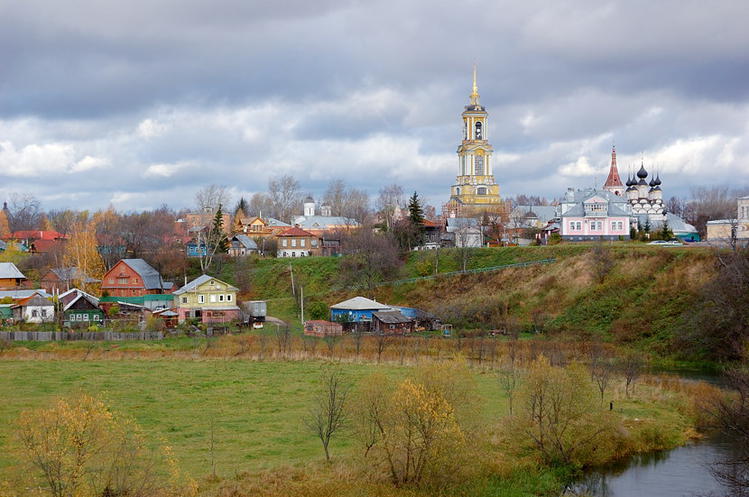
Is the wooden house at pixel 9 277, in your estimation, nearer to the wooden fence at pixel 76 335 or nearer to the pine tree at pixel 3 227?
the wooden fence at pixel 76 335

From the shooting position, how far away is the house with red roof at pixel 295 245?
8556 centimetres

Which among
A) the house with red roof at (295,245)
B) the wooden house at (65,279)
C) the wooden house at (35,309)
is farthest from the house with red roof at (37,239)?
the wooden house at (35,309)

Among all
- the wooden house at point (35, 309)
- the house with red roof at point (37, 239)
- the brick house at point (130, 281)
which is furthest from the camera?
the house with red roof at point (37, 239)

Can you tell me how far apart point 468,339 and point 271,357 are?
13.6 meters

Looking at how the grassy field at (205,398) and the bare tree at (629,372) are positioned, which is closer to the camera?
the grassy field at (205,398)

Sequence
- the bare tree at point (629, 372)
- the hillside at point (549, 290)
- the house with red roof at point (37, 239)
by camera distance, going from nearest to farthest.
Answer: the bare tree at point (629, 372) < the hillside at point (549, 290) < the house with red roof at point (37, 239)

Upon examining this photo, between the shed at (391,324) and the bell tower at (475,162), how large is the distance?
5400 centimetres

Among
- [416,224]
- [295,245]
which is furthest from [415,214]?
[295,245]

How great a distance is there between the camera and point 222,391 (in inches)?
1254

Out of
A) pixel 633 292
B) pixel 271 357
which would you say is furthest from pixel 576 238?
pixel 271 357

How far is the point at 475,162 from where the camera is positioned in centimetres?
10869

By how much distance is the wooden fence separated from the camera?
47531mm

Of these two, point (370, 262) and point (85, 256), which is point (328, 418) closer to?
point (370, 262)

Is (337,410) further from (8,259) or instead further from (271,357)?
(8,259)
